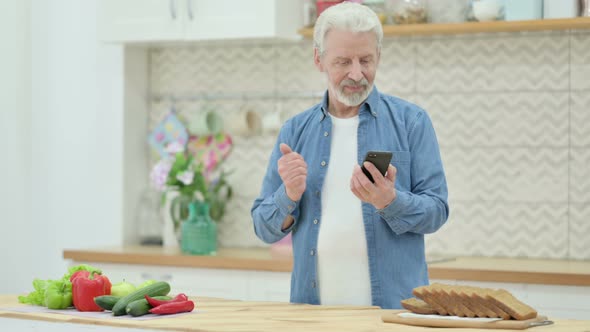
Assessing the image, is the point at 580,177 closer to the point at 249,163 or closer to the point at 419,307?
the point at 249,163

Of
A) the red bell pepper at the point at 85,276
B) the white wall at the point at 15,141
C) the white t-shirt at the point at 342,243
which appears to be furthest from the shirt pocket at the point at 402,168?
the white wall at the point at 15,141

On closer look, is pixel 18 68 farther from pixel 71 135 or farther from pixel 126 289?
pixel 126 289

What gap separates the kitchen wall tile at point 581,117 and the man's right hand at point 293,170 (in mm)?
1867

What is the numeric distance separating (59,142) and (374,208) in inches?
98.3

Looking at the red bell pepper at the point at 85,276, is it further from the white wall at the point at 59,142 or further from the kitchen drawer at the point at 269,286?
the white wall at the point at 59,142

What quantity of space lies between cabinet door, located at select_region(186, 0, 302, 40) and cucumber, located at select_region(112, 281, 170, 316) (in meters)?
1.93

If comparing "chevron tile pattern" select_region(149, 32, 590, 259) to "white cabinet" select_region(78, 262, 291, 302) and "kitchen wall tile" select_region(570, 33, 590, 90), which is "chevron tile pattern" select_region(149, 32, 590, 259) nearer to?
"kitchen wall tile" select_region(570, 33, 590, 90)

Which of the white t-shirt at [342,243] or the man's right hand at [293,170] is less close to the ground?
the man's right hand at [293,170]

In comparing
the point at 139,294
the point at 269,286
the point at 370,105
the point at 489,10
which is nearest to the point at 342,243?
the point at 370,105

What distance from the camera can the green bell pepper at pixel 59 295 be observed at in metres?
2.48

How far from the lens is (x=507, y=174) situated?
13.6ft

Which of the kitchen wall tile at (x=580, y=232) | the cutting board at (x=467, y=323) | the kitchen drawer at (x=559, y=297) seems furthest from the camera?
the kitchen wall tile at (x=580, y=232)

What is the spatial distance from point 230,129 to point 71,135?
792 mm

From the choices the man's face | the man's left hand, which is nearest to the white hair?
the man's face
